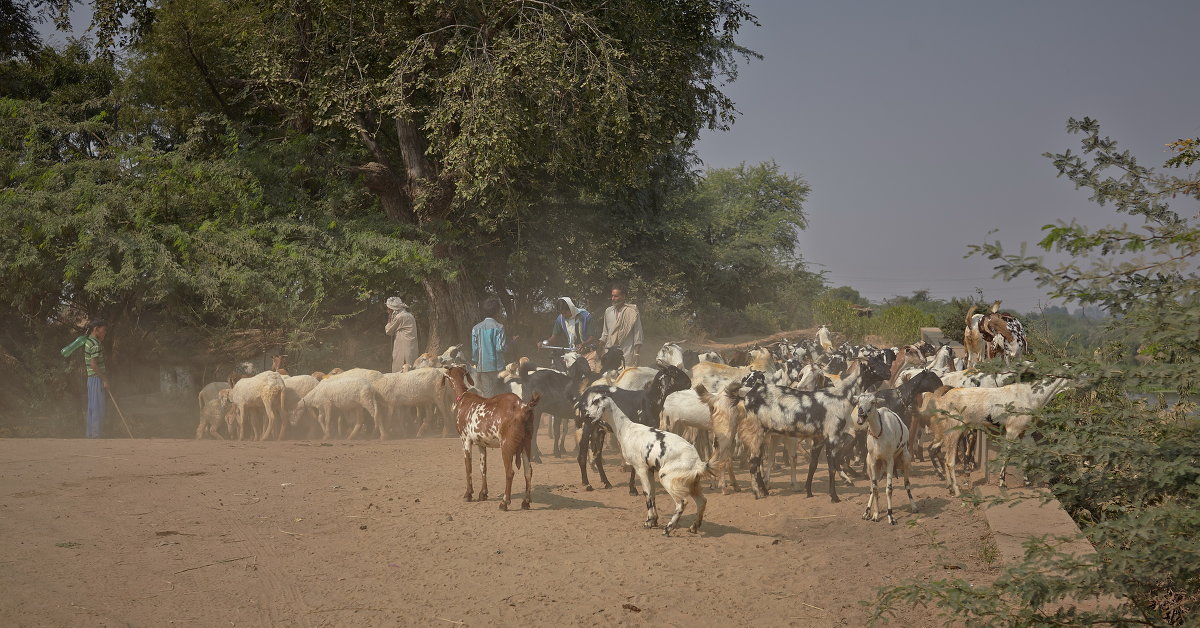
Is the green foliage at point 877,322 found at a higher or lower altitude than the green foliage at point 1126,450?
higher

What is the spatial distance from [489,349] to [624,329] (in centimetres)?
226

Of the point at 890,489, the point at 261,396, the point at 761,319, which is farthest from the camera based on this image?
the point at 761,319

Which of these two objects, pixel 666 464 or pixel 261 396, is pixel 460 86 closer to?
pixel 261 396

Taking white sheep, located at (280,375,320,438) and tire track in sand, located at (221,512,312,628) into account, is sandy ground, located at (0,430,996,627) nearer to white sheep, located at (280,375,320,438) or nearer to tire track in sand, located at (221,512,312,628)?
tire track in sand, located at (221,512,312,628)

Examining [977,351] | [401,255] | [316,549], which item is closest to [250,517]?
[316,549]

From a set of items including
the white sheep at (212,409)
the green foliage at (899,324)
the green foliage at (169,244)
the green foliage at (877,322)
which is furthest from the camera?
the green foliage at (877,322)

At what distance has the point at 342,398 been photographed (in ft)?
46.8

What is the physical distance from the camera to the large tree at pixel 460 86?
14.8 m

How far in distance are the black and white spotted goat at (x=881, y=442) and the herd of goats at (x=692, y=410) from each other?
1 centimetres

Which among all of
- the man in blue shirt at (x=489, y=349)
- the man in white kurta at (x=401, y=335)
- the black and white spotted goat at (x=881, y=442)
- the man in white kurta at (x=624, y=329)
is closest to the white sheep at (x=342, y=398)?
the man in white kurta at (x=401, y=335)

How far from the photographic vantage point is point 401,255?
52.9 feet

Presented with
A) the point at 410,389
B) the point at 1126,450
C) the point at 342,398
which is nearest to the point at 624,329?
the point at 410,389

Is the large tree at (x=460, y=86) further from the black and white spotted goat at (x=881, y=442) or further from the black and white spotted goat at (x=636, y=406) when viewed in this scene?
the black and white spotted goat at (x=881, y=442)

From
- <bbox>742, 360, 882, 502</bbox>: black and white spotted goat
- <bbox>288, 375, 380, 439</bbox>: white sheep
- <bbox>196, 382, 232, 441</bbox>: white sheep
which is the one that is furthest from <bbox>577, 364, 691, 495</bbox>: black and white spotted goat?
<bbox>196, 382, 232, 441</bbox>: white sheep
